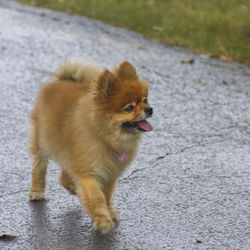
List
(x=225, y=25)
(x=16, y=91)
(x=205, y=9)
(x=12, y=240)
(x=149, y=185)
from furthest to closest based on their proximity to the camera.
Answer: (x=205, y=9) < (x=225, y=25) < (x=16, y=91) < (x=149, y=185) < (x=12, y=240)

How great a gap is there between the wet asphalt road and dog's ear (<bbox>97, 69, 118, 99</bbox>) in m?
0.93

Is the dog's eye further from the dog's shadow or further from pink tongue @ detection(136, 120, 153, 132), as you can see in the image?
the dog's shadow

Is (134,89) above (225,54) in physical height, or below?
above

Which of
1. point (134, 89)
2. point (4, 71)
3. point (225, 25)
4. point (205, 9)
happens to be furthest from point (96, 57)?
point (134, 89)

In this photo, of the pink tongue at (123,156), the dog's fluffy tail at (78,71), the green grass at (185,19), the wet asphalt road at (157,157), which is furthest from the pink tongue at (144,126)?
the green grass at (185,19)

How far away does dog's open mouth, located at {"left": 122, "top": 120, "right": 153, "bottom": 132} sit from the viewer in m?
4.14

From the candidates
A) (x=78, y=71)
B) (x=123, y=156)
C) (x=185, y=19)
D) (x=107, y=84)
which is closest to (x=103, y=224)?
(x=123, y=156)

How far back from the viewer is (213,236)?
4273 mm

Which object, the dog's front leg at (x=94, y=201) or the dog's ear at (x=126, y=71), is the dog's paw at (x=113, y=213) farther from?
the dog's ear at (x=126, y=71)

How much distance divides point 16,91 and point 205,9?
5.19 metres

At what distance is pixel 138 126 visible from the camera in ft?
13.7

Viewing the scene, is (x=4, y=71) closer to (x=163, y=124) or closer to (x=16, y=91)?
(x=16, y=91)

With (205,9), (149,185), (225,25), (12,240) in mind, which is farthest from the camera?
(205,9)

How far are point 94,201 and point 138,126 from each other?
564 mm
